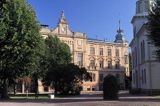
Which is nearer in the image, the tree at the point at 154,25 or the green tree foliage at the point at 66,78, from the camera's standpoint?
the tree at the point at 154,25

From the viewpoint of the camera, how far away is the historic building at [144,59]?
5847cm

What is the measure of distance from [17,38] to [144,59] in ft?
86.4

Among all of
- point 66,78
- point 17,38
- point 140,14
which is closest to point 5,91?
point 17,38

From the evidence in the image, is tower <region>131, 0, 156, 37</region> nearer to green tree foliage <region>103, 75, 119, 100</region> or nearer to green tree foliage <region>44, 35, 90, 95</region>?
green tree foliage <region>44, 35, 90, 95</region>

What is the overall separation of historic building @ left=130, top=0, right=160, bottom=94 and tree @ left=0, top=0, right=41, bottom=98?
1461cm

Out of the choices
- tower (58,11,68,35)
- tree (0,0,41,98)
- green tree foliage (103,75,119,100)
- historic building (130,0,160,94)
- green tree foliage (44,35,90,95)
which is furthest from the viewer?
tower (58,11,68,35)

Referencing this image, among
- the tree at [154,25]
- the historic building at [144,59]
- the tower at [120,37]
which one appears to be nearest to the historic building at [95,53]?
the tower at [120,37]

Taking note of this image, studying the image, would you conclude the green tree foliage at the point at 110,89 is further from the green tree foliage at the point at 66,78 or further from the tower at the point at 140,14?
the tower at the point at 140,14

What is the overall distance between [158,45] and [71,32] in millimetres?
69396

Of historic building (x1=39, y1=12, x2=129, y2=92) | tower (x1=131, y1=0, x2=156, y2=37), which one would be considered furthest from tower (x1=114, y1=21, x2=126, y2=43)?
tower (x1=131, y1=0, x2=156, y2=37)

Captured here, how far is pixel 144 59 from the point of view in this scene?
62.3m

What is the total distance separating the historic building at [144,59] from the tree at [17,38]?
14.6 metres

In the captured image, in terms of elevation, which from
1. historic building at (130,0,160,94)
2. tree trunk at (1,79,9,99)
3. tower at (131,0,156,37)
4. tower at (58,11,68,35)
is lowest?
tree trunk at (1,79,9,99)

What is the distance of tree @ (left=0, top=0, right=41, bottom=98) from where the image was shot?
42.0 meters
